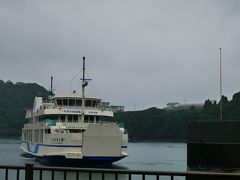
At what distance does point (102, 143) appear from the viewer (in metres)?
38.8

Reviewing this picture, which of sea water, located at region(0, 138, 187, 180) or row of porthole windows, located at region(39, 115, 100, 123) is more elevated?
row of porthole windows, located at region(39, 115, 100, 123)

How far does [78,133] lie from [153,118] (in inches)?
3638

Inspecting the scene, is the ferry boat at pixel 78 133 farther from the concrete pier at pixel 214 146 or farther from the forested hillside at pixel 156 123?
the forested hillside at pixel 156 123

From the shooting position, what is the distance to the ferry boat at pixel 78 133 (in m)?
38.7

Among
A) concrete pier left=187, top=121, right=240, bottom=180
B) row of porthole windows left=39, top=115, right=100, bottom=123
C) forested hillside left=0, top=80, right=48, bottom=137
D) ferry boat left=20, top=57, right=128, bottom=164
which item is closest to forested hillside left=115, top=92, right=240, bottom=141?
forested hillside left=0, top=80, right=48, bottom=137

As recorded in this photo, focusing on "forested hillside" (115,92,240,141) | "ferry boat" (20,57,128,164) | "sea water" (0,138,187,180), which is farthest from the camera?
"forested hillside" (115,92,240,141)

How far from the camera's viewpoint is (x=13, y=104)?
16212 centimetres

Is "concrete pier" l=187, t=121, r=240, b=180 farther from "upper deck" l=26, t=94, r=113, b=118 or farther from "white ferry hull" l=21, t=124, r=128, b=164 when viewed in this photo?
"upper deck" l=26, t=94, r=113, b=118

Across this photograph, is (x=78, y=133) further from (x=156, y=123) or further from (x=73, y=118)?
(x=156, y=123)

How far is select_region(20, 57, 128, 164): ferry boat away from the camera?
Answer: 3866cm

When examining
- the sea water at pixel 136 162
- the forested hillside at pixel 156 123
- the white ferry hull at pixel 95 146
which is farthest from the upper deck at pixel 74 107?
the forested hillside at pixel 156 123

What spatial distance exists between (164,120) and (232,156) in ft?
398

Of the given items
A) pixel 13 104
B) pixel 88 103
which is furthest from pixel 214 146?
pixel 13 104

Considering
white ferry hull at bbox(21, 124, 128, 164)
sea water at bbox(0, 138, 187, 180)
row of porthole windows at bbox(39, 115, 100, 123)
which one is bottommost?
sea water at bbox(0, 138, 187, 180)
